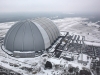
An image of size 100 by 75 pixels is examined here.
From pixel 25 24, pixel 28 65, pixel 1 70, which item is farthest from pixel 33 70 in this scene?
pixel 25 24

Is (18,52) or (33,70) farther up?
(18,52)

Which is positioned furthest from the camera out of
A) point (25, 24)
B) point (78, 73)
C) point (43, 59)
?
point (25, 24)

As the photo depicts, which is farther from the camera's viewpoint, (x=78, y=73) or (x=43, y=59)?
(x=43, y=59)

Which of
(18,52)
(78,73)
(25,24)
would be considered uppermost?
(25,24)

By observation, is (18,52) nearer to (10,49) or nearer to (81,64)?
(10,49)

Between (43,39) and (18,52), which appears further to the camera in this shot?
(43,39)

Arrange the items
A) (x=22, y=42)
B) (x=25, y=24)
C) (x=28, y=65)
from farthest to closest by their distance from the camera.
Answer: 1. (x=25, y=24)
2. (x=22, y=42)
3. (x=28, y=65)

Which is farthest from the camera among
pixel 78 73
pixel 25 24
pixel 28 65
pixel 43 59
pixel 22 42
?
pixel 25 24

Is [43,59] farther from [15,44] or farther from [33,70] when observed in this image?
[15,44]

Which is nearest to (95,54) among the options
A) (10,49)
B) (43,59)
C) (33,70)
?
(43,59)
